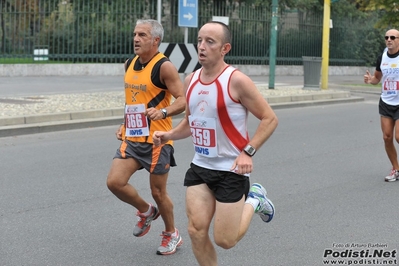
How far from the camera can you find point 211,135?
4.57m

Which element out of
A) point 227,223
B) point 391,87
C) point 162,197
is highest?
point 391,87

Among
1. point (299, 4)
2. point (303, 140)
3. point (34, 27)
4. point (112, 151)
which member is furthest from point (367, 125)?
point (299, 4)

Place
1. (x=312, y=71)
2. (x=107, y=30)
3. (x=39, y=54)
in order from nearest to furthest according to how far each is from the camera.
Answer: (x=312, y=71) → (x=39, y=54) → (x=107, y=30)

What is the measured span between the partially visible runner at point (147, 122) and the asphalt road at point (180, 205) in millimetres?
471

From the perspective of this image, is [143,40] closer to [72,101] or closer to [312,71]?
[72,101]

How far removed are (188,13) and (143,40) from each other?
11.5 meters

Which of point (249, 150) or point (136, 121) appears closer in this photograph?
point (249, 150)

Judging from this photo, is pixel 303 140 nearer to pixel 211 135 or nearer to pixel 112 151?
pixel 112 151

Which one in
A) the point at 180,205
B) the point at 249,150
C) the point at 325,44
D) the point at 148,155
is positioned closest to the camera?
the point at 249,150

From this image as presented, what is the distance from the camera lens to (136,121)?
5633 mm

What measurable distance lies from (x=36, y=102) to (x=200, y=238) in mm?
11134

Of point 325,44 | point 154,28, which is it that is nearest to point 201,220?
point 154,28

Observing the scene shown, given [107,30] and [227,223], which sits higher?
[107,30]

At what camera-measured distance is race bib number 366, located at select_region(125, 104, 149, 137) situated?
5.61 metres
